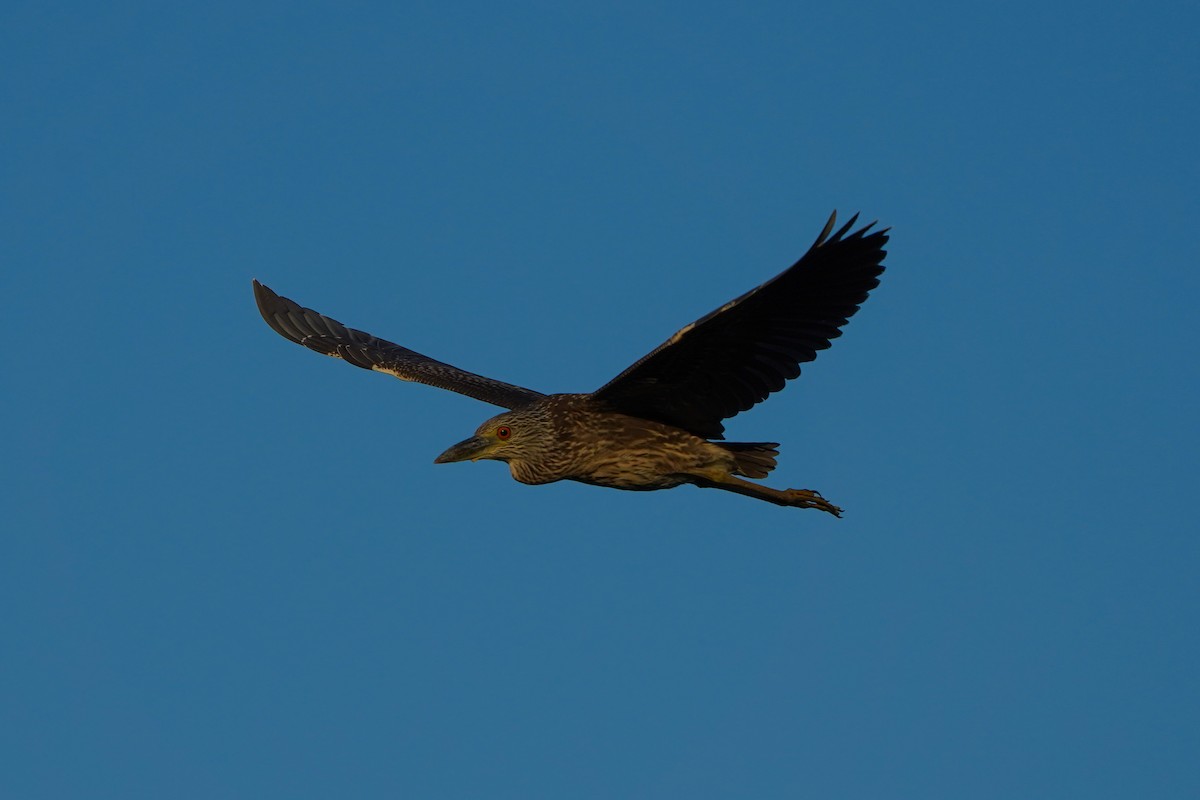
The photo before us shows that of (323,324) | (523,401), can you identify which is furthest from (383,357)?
(523,401)

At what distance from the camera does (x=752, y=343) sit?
1266 cm

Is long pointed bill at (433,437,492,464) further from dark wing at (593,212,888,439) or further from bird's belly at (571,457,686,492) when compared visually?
dark wing at (593,212,888,439)

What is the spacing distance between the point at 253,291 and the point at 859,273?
8.86m

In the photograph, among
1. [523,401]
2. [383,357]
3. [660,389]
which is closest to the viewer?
[660,389]

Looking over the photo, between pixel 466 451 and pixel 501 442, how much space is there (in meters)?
0.36

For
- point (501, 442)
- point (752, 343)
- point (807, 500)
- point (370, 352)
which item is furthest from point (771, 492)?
point (370, 352)

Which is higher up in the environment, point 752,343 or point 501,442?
point 752,343

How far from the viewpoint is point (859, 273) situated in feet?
40.1

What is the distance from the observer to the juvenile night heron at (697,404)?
479 inches

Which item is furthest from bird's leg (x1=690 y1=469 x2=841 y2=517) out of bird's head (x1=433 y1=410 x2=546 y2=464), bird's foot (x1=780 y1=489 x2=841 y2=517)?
bird's head (x1=433 y1=410 x2=546 y2=464)

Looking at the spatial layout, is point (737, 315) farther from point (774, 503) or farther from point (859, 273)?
point (774, 503)

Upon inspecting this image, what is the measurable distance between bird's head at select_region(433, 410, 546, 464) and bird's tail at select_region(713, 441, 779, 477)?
2.00 meters

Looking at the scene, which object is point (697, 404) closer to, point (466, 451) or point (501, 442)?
point (501, 442)

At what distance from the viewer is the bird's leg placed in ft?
45.3
